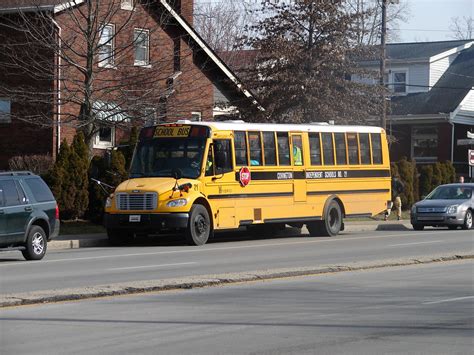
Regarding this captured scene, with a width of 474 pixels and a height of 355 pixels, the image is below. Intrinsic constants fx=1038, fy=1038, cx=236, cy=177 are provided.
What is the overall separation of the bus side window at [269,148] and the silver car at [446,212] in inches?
318

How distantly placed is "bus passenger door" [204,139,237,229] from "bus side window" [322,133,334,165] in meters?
4.19

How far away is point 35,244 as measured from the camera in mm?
21094

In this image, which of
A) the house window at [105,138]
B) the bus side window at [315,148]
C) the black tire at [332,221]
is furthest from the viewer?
the house window at [105,138]

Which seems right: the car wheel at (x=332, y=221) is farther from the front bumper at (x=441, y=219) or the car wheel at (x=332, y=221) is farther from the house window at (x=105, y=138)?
the house window at (x=105, y=138)

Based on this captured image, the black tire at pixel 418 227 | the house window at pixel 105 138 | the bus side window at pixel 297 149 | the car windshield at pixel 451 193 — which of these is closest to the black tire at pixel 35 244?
the bus side window at pixel 297 149

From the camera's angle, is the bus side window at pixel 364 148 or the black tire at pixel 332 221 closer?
the black tire at pixel 332 221

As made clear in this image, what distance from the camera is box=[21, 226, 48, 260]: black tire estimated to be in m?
20.9

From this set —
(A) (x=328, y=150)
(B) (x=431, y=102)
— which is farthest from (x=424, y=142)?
(A) (x=328, y=150)

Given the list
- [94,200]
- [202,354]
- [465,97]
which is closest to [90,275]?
[202,354]

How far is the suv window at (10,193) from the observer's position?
20.7 m

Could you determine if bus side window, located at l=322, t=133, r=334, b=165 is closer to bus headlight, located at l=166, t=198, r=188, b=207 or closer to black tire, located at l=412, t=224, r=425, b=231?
black tire, located at l=412, t=224, r=425, b=231

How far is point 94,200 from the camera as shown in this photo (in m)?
31.0

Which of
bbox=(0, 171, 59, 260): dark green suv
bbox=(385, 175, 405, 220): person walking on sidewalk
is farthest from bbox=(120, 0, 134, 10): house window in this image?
bbox=(0, 171, 59, 260): dark green suv

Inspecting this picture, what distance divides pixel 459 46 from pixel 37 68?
34.3 metres
